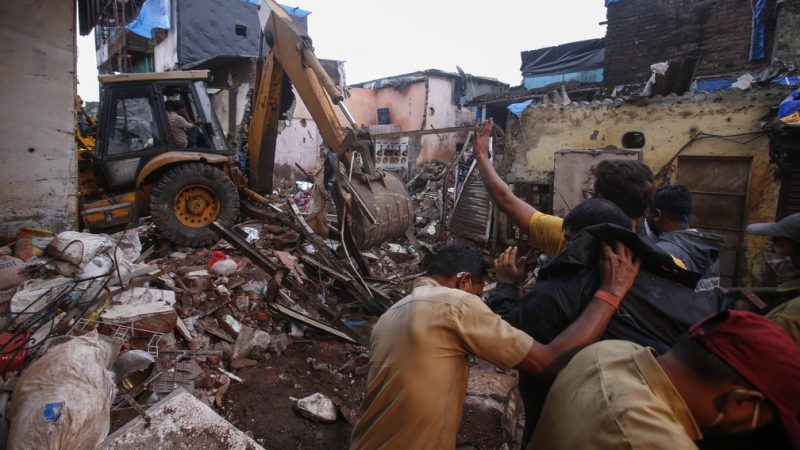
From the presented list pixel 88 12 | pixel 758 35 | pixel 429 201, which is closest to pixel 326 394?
pixel 88 12

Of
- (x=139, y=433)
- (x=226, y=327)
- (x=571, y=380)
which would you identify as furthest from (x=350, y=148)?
(x=571, y=380)

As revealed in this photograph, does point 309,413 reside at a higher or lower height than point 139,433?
lower

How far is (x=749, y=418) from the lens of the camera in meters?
0.89

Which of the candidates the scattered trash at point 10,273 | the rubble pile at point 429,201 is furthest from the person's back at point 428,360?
the rubble pile at point 429,201

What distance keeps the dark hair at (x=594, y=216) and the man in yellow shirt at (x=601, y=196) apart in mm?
264

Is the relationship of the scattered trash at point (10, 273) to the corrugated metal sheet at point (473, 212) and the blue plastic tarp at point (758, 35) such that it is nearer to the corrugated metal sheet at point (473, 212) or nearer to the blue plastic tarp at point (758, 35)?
the corrugated metal sheet at point (473, 212)

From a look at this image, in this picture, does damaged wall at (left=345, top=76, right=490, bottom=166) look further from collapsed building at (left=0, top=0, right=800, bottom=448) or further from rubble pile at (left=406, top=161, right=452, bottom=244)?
collapsed building at (left=0, top=0, right=800, bottom=448)

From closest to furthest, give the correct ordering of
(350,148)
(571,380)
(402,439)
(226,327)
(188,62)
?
1. (571,380)
2. (402,439)
3. (226,327)
4. (350,148)
5. (188,62)

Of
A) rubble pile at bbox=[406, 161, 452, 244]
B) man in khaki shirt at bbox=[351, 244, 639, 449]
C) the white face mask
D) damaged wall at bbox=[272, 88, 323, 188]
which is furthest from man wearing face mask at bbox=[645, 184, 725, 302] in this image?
damaged wall at bbox=[272, 88, 323, 188]

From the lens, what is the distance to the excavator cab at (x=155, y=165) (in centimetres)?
581

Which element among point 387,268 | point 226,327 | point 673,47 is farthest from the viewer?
point 673,47

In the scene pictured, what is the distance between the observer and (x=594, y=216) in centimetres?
166

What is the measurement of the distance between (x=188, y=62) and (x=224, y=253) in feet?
40.2

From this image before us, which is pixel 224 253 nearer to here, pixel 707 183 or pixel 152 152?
pixel 152 152
